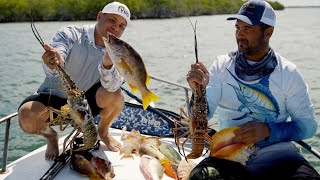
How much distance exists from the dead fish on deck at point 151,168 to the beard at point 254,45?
1.37 metres

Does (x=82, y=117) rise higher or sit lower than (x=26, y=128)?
higher

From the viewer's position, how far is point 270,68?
3.36 m

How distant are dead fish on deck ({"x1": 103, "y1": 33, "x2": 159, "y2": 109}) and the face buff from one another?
742 mm

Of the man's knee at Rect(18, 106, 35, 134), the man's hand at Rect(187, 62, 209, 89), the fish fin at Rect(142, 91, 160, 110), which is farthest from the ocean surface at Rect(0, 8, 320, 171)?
the man's hand at Rect(187, 62, 209, 89)

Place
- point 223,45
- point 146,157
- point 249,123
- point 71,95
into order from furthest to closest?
point 223,45 → point 146,157 → point 71,95 → point 249,123

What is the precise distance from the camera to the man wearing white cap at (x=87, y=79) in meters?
4.21

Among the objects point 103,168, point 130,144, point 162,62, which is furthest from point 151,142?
point 162,62

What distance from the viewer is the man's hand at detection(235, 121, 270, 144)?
322 centimetres

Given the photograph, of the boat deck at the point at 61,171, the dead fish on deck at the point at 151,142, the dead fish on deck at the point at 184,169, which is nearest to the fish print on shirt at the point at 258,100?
the dead fish on deck at the point at 184,169

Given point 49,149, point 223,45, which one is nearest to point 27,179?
point 49,149

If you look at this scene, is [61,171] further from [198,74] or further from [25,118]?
[198,74]

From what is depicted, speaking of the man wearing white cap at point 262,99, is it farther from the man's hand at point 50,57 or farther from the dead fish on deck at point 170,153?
the man's hand at point 50,57

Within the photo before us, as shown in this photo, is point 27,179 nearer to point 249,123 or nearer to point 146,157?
point 146,157

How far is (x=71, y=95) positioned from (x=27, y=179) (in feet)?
3.17
